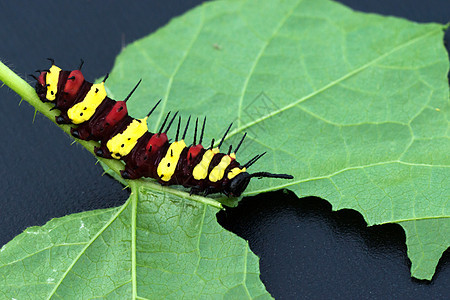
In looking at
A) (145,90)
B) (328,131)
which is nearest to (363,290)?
(328,131)

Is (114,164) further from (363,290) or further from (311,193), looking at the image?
(363,290)

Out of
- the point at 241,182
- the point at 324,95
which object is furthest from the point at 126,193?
the point at 324,95

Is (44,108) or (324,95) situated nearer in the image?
(44,108)

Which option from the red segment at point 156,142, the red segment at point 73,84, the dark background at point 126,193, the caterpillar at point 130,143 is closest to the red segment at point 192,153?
the caterpillar at point 130,143

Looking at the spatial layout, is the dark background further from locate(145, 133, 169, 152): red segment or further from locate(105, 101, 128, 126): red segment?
locate(105, 101, 128, 126): red segment

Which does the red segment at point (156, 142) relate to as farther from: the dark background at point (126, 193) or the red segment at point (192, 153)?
the dark background at point (126, 193)

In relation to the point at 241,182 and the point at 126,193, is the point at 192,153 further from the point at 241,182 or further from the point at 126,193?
the point at 126,193
